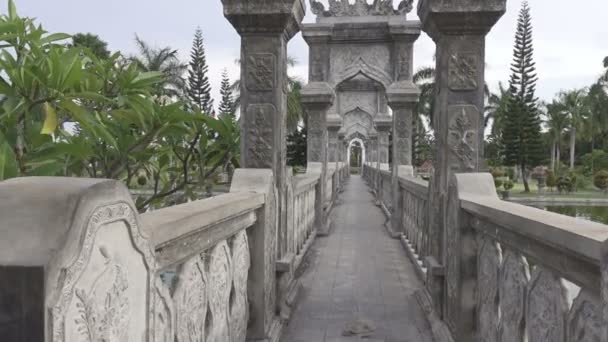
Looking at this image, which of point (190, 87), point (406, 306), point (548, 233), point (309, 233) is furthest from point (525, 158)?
point (548, 233)

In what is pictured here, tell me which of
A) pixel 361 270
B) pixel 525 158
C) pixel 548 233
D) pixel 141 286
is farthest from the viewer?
pixel 525 158

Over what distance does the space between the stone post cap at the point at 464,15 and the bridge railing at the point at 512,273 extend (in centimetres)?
125

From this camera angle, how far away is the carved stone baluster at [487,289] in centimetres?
263

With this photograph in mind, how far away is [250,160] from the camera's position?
4.13 m

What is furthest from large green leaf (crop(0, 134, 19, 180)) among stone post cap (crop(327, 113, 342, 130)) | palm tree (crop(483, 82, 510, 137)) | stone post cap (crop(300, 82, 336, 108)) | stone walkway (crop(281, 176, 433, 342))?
palm tree (crop(483, 82, 510, 137))

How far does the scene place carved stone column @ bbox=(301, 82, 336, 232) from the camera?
34.4 ft

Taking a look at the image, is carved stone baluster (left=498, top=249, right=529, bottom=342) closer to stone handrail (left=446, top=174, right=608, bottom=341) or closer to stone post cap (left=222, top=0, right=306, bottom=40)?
stone handrail (left=446, top=174, right=608, bottom=341)

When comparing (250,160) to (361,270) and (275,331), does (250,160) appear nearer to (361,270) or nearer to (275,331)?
(275,331)

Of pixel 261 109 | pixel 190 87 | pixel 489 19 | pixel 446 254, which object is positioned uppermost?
pixel 190 87

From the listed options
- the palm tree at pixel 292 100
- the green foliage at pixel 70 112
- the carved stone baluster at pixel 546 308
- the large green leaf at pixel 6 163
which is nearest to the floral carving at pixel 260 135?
the green foliage at pixel 70 112

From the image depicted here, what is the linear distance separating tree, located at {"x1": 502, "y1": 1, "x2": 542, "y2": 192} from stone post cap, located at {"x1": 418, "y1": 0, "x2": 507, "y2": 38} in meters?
34.3

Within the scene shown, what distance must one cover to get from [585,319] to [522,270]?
66 cm

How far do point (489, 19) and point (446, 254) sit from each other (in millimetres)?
1893

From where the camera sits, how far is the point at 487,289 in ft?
9.23
